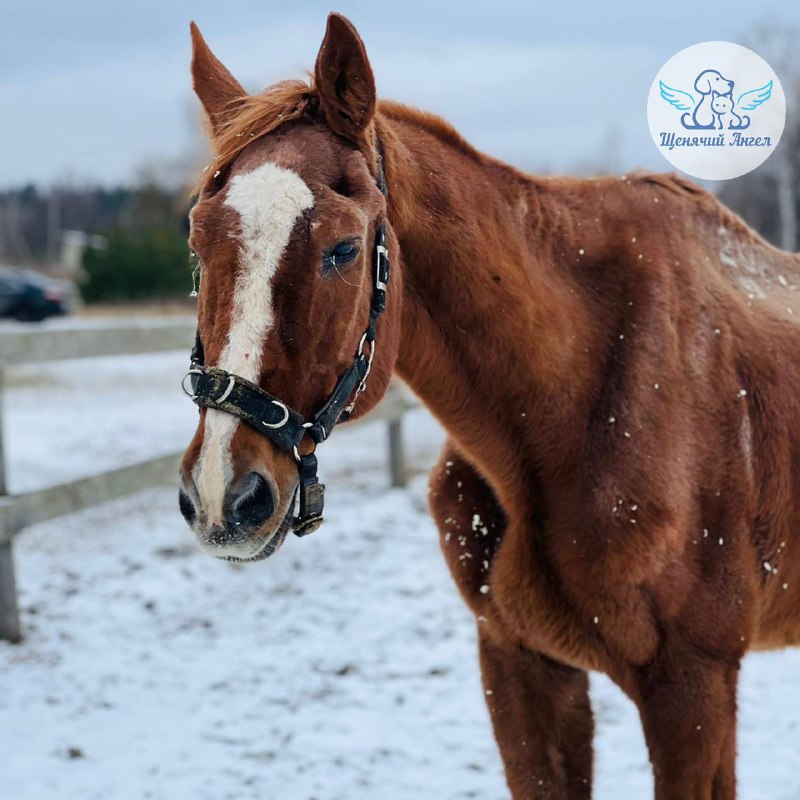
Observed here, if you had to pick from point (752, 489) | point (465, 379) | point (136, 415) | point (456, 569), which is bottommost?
point (136, 415)

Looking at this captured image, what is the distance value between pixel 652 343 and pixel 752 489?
449mm

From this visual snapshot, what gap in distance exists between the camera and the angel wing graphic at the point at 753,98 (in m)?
3.11

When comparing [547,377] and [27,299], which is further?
[27,299]

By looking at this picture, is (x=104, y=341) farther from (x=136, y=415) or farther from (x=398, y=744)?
(x=136, y=415)

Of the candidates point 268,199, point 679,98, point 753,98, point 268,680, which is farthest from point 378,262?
point 268,680

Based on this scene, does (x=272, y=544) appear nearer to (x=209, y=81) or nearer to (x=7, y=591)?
(x=209, y=81)

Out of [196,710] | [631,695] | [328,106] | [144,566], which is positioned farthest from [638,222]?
[144,566]

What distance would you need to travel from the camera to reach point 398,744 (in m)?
3.34

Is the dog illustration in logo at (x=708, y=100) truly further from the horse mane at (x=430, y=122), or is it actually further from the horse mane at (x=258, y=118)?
the horse mane at (x=258, y=118)

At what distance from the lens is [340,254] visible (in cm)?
175

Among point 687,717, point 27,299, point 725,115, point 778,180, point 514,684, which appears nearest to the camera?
point 687,717

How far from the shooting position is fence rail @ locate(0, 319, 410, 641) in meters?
4.06

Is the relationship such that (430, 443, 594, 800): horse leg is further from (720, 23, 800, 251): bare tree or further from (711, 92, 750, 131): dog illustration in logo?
(720, 23, 800, 251): bare tree

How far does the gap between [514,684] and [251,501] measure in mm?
1179
